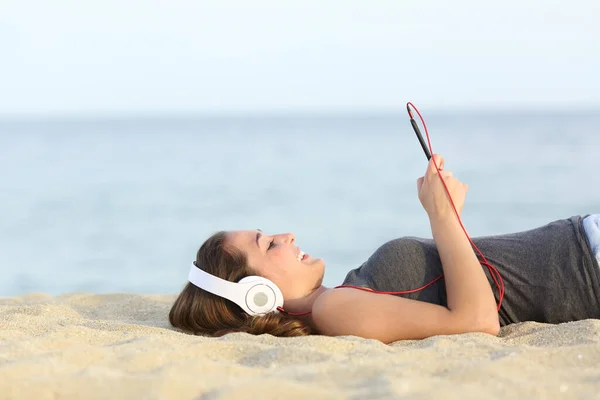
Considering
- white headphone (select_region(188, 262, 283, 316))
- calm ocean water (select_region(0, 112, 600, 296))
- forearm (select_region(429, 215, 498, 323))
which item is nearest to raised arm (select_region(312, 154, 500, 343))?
forearm (select_region(429, 215, 498, 323))

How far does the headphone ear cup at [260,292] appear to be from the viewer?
3.16 meters

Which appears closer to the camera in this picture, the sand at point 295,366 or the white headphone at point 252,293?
the sand at point 295,366

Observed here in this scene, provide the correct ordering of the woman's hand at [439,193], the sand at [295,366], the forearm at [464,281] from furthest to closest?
the woman's hand at [439,193], the forearm at [464,281], the sand at [295,366]

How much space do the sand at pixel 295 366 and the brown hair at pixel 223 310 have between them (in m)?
0.22

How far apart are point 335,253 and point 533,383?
9.36 meters

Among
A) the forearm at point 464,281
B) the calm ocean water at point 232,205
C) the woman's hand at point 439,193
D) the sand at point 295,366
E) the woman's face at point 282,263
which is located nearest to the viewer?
the sand at point 295,366

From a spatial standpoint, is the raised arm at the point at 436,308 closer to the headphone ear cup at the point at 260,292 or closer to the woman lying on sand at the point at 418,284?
the woman lying on sand at the point at 418,284

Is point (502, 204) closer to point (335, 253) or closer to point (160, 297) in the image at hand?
point (335, 253)

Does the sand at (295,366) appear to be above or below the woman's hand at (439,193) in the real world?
below

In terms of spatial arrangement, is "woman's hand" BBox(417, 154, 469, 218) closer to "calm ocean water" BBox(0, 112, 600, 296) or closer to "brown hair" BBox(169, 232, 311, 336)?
"brown hair" BBox(169, 232, 311, 336)

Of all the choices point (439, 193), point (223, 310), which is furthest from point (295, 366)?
point (439, 193)

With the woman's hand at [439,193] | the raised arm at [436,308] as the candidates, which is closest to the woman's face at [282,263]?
the raised arm at [436,308]

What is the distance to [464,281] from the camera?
2.94m

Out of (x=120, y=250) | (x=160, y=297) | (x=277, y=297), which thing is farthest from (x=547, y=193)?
(x=277, y=297)
